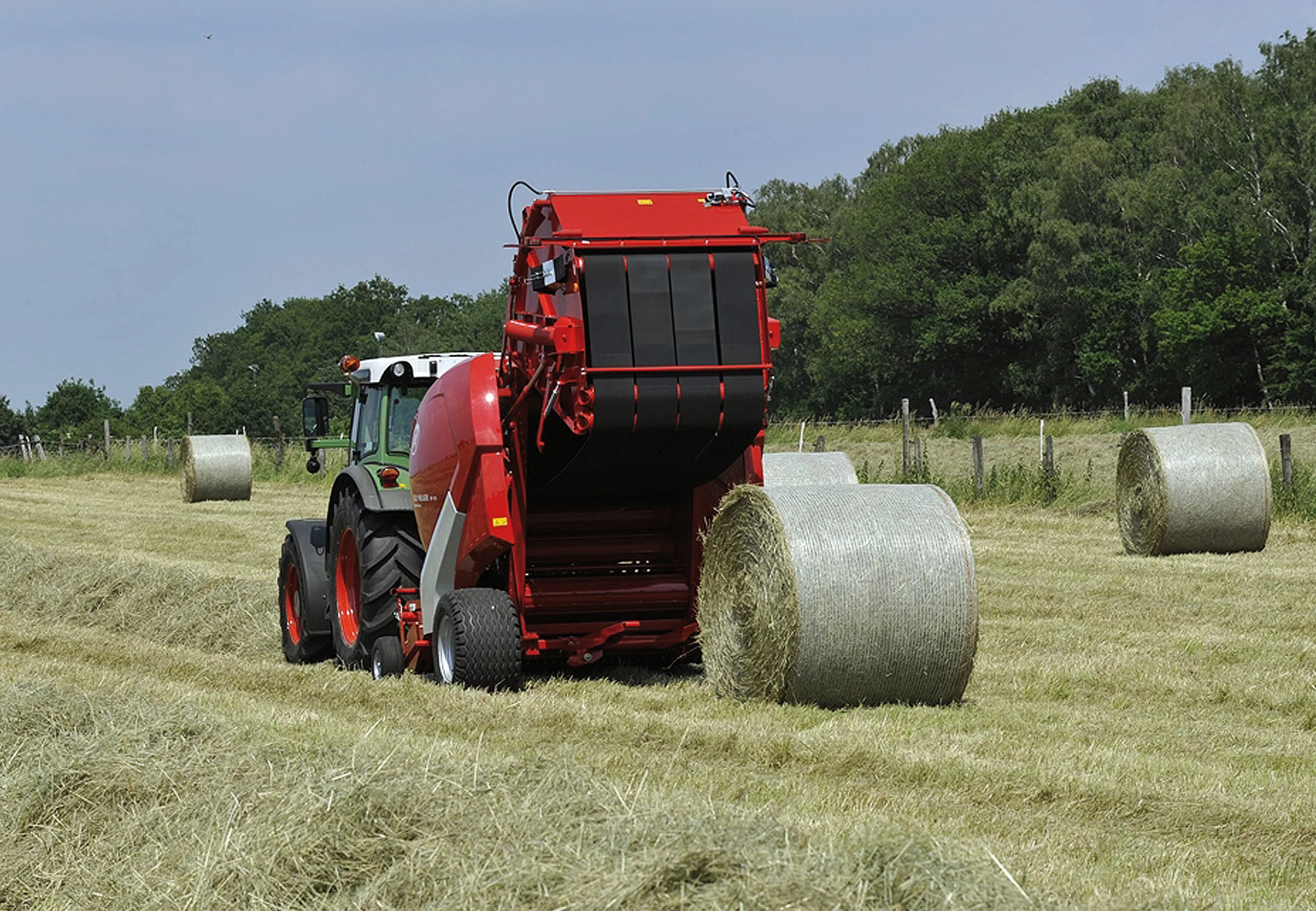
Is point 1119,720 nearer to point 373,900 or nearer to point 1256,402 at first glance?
point 373,900

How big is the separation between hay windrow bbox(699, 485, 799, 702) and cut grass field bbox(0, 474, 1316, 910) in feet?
0.66

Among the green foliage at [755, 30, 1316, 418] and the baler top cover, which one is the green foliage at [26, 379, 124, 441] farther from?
the baler top cover

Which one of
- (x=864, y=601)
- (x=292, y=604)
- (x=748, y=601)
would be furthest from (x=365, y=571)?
(x=864, y=601)

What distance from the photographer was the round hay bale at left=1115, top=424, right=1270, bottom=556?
1554 centimetres

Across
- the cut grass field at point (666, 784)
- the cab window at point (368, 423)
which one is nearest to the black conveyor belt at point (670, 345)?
the cut grass field at point (666, 784)

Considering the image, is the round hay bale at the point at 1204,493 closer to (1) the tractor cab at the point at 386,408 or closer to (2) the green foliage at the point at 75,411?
(1) the tractor cab at the point at 386,408

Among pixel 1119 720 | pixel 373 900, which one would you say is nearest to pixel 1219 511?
pixel 1119 720

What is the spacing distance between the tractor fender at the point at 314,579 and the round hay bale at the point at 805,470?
508 cm

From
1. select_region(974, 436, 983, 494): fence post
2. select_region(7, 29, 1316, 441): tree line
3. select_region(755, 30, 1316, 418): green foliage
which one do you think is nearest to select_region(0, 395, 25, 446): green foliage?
select_region(7, 29, 1316, 441): tree line

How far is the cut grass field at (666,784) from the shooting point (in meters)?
4.37

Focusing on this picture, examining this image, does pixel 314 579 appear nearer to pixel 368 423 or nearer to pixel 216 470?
pixel 368 423

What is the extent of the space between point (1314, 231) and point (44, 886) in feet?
157

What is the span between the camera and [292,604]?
11.5 m

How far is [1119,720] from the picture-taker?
303 inches
